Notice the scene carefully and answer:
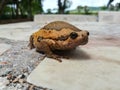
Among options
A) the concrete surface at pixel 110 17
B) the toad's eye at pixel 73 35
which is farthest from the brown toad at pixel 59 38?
the concrete surface at pixel 110 17

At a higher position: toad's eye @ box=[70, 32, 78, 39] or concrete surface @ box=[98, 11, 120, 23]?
toad's eye @ box=[70, 32, 78, 39]

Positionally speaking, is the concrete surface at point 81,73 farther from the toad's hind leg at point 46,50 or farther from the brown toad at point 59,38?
the brown toad at point 59,38

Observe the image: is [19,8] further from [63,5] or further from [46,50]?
[46,50]

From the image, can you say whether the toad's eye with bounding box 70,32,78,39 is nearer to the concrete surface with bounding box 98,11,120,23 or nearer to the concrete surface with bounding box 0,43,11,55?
the concrete surface with bounding box 0,43,11,55

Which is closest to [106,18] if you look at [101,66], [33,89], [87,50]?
[87,50]

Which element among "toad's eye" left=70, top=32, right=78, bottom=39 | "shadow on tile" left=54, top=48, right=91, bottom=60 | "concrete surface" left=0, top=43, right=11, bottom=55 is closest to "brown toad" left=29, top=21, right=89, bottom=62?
"toad's eye" left=70, top=32, right=78, bottom=39
